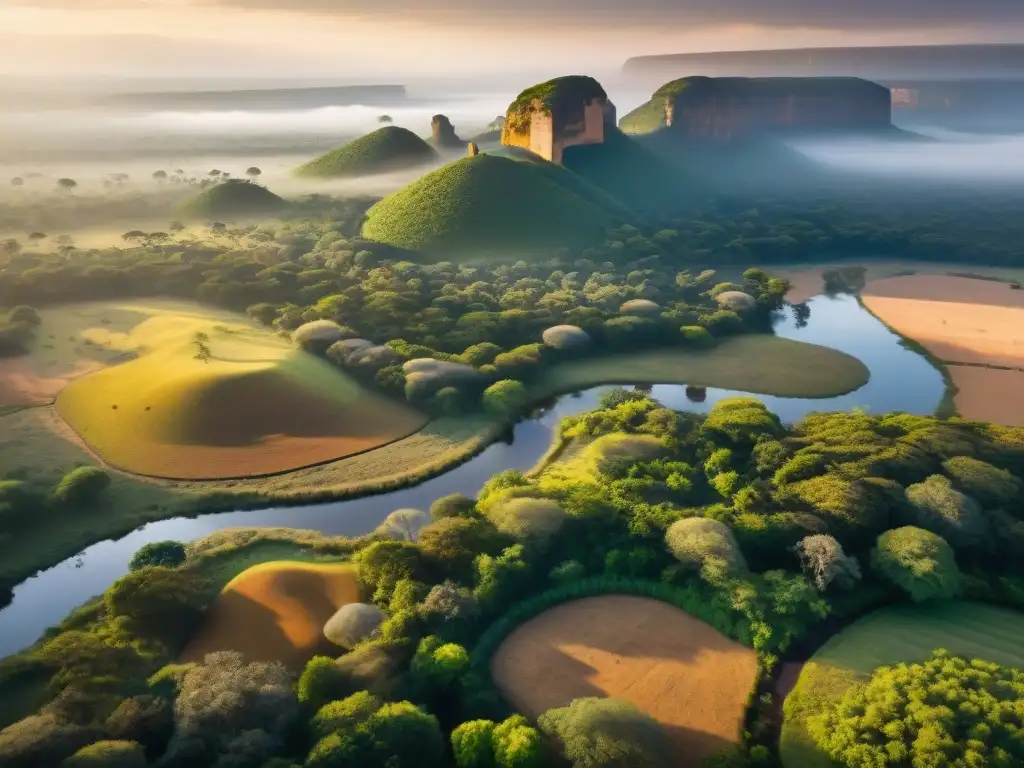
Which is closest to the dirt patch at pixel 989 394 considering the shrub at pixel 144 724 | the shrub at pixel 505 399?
the shrub at pixel 505 399

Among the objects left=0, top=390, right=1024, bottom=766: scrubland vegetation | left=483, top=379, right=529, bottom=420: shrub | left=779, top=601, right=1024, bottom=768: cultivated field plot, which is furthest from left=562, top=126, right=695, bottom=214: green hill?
left=779, top=601, right=1024, bottom=768: cultivated field plot

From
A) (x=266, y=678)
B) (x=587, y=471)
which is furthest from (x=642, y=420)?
(x=266, y=678)

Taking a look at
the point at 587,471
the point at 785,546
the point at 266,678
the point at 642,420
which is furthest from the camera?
the point at 642,420

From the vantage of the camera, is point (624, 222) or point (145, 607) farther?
point (624, 222)

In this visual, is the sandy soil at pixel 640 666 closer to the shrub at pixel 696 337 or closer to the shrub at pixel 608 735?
the shrub at pixel 608 735

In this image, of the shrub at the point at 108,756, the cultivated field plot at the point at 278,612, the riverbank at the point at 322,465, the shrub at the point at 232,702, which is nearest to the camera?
the shrub at the point at 108,756

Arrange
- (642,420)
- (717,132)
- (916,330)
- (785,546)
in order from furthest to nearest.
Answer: (717,132)
(916,330)
(642,420)
(785,546)

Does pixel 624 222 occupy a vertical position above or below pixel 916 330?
above

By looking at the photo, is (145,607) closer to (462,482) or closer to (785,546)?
(462,482)
